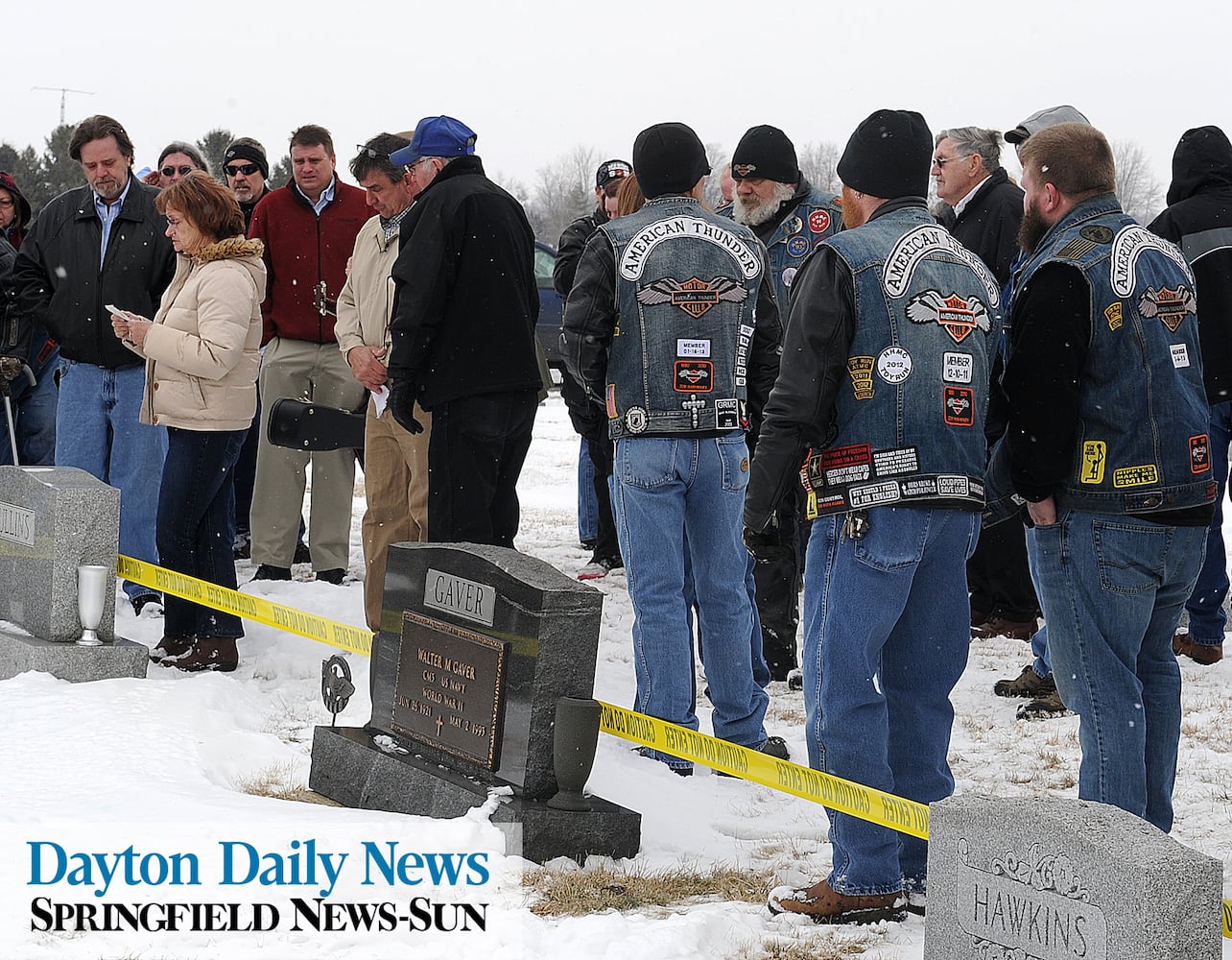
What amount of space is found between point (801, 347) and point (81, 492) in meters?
3.35

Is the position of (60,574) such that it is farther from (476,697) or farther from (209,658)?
(476,697)

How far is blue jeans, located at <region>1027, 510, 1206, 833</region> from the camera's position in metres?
3.79

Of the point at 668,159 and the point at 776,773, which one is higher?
the point at 668,159

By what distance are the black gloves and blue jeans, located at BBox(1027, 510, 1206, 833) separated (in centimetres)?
272

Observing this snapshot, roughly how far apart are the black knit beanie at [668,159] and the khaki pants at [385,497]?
1811 millimetres

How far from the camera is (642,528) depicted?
4996mm

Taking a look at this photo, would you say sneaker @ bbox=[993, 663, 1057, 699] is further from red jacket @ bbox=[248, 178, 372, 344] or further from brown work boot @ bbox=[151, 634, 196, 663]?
red jacket @ bbox=[248, 178, 372, 344]

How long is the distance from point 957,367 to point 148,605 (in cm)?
490

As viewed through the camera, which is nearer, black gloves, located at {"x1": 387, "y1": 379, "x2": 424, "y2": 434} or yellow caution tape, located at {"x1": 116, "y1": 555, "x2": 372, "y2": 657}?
yellow caution tape, located at {"x1": 116, "y1": 555, "x2": 372, "y2": 657}

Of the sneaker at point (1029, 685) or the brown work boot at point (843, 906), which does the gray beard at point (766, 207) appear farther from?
the brown work boot at point (843, 906)

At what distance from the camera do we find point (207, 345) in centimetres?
611

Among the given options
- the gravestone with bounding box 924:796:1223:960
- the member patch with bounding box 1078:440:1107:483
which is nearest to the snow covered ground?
the gravestone with bounding box 924:796:1223:960

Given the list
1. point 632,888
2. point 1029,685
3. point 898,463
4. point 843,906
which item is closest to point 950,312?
point 898,463

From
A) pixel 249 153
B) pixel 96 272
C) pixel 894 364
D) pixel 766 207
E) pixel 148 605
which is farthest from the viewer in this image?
pixel 249 153
